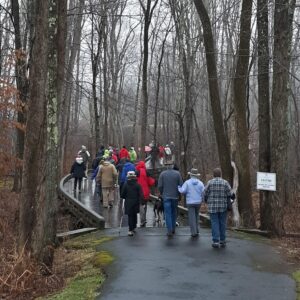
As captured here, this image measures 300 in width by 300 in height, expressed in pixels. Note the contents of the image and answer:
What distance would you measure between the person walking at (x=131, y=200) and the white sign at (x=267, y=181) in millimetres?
3308

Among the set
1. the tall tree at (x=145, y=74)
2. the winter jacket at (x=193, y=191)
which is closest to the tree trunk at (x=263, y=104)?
the winter jacket at (x=193, y=191)

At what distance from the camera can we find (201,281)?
28.5 feet

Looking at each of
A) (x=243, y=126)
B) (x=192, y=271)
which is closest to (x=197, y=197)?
(x=192, y=271)

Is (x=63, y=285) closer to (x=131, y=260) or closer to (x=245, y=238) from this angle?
(x=131, y=260)

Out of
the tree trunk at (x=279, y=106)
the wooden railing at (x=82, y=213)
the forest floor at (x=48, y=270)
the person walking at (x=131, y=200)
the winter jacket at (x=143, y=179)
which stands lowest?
the forest floor at (x=48, y=270)

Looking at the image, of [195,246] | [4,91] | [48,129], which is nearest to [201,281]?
[195,246]

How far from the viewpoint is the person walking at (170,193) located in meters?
13.3

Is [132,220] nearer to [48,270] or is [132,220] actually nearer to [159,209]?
[159,209]

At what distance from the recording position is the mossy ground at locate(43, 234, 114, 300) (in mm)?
8180

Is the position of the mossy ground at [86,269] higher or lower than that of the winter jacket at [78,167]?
lower

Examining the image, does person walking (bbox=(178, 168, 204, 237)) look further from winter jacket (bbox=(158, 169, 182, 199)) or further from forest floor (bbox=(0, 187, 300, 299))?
forest floor (bbox=(0, 187, 300, 299))

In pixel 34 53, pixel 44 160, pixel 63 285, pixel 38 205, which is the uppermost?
pixel 34 53

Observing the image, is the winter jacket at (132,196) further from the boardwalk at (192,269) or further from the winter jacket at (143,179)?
the winter jacket at (143,179)

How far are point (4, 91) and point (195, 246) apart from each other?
819 centimetres
